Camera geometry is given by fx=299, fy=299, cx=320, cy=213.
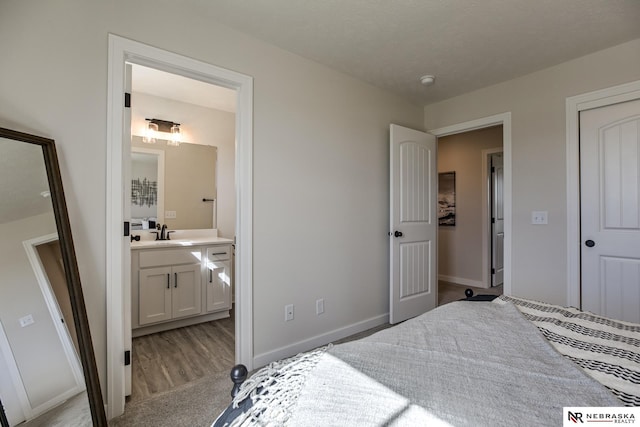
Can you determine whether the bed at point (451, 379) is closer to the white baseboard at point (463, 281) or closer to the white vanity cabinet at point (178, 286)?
the white vanity cabinet at point (178, 286)

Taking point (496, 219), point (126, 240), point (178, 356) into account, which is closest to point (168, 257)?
point (178, 356)

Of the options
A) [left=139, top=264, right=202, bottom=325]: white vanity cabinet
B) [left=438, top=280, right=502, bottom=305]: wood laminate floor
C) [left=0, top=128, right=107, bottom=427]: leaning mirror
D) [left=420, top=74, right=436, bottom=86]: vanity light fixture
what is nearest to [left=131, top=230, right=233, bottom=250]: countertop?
[left=139, top=264, right=202, bottom=325]: white vanity cabinet

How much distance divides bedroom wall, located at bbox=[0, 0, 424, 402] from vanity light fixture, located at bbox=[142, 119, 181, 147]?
1703mm

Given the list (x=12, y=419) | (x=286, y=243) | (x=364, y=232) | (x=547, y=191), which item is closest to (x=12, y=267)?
(x=12, y=419)

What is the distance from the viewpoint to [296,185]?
245 centimetres

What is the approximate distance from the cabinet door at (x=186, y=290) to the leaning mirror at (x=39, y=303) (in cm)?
151

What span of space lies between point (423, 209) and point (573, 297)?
57.8 inches

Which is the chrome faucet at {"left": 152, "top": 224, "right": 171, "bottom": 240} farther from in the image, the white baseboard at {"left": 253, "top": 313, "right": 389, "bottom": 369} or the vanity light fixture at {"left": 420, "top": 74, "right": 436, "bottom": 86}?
the vanity light fixture at {"left": 420, "top": 74, "right": 436, "bottom": 86}

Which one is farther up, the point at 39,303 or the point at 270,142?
the point at 270,142

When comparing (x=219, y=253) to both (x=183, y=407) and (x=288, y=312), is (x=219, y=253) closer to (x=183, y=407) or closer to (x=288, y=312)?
(x=288, y=312)

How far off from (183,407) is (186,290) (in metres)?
1.42

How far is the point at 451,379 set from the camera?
806 mm

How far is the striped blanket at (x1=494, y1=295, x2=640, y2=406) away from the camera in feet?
2.69

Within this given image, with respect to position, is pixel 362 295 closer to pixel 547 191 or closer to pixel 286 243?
pixel 286 243
